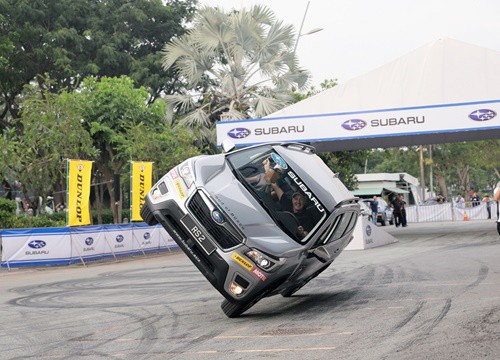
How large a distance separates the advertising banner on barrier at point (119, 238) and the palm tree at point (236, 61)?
929 cm

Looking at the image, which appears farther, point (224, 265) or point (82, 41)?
point (82, 41)

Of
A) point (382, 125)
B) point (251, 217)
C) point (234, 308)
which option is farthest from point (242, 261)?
point (382, 125)

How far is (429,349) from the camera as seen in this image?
6.55 meters

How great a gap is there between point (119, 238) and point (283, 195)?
16282 mm

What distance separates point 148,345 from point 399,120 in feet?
62.5

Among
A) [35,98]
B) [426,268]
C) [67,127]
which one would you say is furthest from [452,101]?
[35,98]

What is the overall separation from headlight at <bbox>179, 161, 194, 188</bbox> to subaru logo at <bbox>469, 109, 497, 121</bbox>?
17.3 m

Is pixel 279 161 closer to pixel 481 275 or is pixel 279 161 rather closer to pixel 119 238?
pixel 481 275

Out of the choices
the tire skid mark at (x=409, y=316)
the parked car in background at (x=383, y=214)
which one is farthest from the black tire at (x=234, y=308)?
the parked car in background at (x=383, y=214)

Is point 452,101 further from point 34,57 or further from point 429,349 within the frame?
point 34,57

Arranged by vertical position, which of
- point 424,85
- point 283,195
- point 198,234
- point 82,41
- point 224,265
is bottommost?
point 82,41

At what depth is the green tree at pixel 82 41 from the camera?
135ft

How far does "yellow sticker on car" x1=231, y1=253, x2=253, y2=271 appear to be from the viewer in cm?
864

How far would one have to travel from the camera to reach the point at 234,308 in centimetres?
918
